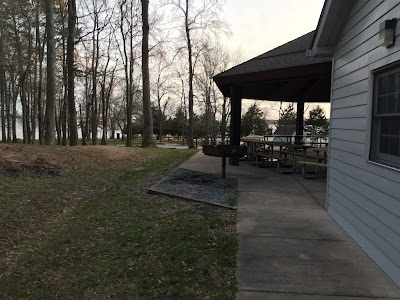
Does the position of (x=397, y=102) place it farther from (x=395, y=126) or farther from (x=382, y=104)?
(x=382, y=104)

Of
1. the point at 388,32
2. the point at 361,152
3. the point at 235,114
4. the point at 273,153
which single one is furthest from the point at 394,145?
the point at 273,153

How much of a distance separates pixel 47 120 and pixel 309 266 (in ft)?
42.6

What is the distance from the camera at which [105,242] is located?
455 cm

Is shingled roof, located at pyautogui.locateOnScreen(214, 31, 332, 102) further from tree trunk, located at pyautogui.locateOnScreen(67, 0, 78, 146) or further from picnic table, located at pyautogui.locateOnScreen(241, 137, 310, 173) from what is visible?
tree trunk, located at pyautogui.locateOnScreen(67, 0, 78, 146)

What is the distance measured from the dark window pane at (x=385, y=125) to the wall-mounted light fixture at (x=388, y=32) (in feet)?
2.59

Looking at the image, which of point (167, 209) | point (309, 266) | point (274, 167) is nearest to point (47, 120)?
point (274, 167)

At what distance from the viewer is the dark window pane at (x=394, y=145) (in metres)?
3.70

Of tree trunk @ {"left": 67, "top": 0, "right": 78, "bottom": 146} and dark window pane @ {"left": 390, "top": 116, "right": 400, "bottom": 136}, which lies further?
tree trunk @ {"left": 67, "top": 0, "right": 78, "bottom": 146}

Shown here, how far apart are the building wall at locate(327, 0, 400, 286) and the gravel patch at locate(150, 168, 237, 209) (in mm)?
1954

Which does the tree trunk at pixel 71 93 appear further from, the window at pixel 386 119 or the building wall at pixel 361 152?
the window at pixel 386 119

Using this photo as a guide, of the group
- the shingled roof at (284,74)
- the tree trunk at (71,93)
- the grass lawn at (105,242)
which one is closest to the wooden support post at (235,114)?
the shingled roof at (284,74)

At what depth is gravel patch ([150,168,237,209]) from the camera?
6891 mm

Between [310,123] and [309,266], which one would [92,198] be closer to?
[309,266]

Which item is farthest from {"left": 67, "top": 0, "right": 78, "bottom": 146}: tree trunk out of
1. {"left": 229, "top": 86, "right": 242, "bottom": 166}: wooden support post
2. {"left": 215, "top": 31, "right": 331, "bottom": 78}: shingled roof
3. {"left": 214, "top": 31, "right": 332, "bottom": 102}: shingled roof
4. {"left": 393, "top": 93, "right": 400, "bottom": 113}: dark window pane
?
{"left": 393, "top": 93, "right": 400, "bottom": 113}: dark window pane
